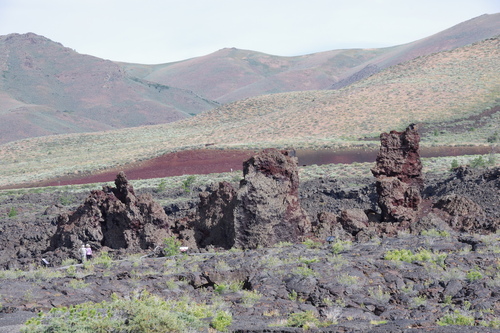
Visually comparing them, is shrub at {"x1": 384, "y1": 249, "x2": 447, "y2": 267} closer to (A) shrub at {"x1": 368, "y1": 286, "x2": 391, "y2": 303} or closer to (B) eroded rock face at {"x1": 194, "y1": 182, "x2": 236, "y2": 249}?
(A) shrub at {"x1": 368, "y1": 286, "x2": 391, "y2": 303}

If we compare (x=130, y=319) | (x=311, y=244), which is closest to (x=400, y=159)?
(x=311, y=244)

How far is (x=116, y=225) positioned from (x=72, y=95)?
164m

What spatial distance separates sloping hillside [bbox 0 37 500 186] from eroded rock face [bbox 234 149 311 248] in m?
40.3

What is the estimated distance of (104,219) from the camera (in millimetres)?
20703

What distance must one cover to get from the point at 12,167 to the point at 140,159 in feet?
69.1

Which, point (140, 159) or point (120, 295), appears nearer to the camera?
point (120, 295)

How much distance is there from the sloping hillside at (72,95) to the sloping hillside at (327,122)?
5214cm

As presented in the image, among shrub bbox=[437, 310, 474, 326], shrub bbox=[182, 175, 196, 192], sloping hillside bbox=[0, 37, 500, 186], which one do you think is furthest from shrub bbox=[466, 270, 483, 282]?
sloping hillside bbox=[0, 37, 500, 186]

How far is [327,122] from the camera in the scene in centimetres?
7594

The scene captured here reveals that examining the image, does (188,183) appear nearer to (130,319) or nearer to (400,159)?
(400,159)

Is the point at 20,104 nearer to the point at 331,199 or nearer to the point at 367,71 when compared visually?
the point at 367,71

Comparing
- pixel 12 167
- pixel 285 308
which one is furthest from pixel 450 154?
pixel 12 167

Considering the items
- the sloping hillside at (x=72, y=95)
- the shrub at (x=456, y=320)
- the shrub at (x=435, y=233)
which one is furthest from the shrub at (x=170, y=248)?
the sloping hillside at (x=72, y=95)

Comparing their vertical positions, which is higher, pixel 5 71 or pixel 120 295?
pixel 5 71
